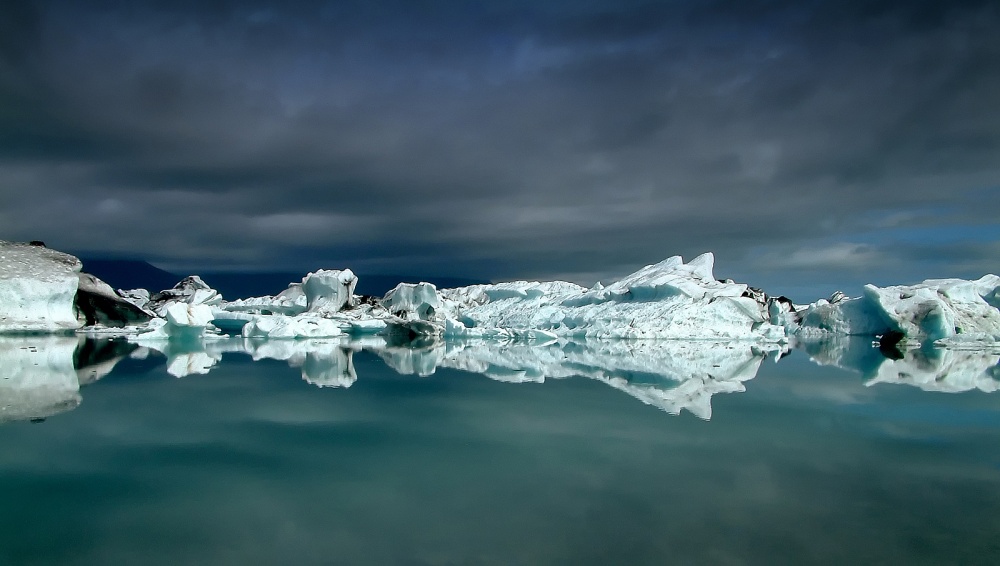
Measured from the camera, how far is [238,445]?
15.2ft

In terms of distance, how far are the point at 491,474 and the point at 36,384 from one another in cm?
649

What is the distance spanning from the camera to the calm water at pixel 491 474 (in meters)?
2.70

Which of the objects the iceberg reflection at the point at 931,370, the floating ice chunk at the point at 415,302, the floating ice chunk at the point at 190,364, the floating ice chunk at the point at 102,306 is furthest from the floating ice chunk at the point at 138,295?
the iceberg reflection at the point at 931,370

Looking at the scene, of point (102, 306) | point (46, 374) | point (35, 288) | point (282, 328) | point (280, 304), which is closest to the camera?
point (46, 374)

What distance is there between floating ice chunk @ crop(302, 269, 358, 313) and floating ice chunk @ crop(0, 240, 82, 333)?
10173 millimetres

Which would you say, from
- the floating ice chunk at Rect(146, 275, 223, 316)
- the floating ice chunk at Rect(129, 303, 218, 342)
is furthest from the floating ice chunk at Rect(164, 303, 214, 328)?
the floating ice chunk at Rect(146, 275, 223, 316)

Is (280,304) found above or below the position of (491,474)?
above

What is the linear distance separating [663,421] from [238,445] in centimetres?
361

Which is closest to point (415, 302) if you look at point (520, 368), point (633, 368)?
point (520, 368)

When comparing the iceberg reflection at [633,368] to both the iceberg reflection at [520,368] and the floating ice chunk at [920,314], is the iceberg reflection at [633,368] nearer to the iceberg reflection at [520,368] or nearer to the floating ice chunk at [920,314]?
the iceberg reflection at [520,368]

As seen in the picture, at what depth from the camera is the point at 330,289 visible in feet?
90.4

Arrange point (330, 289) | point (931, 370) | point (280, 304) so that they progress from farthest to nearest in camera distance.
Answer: point (280, 304)
point (330, 289)
point (931, 370)

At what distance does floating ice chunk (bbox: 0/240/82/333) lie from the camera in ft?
54.4

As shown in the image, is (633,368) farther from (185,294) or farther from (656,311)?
(185,294)
